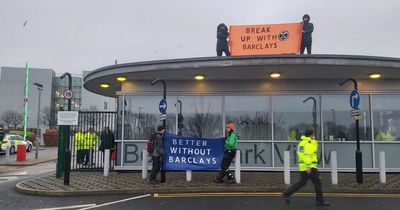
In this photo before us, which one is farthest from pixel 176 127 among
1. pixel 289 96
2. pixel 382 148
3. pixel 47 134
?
pixel 47 134

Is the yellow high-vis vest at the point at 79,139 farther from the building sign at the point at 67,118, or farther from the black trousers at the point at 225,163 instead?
the black trousers at the point at 225,163

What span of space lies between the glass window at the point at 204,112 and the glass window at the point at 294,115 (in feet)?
7.17

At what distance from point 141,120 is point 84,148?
107 inches

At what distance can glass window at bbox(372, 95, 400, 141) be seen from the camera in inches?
588

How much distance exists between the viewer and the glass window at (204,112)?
50.2ft

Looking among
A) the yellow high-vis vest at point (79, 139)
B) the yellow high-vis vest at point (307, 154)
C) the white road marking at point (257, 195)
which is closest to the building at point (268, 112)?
the yellow high-vis vest at point (79, 139)

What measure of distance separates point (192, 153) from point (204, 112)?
3121 millimetres

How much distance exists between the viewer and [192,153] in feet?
40.9

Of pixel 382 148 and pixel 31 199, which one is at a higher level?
pixel 382 148

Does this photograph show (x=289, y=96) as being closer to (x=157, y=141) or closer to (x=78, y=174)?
(x=157, y=141)

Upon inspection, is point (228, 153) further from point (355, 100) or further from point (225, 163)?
point (355, 100)

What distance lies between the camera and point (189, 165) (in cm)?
1235

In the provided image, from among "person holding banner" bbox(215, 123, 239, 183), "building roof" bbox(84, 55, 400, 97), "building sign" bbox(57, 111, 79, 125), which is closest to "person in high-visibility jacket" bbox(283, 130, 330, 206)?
"person holding banner" bbox(215, 123, 239, 183)

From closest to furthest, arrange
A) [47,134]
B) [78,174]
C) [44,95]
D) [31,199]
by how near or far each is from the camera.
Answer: [31,199] < [78,174] < [47,134] < [44,95]
